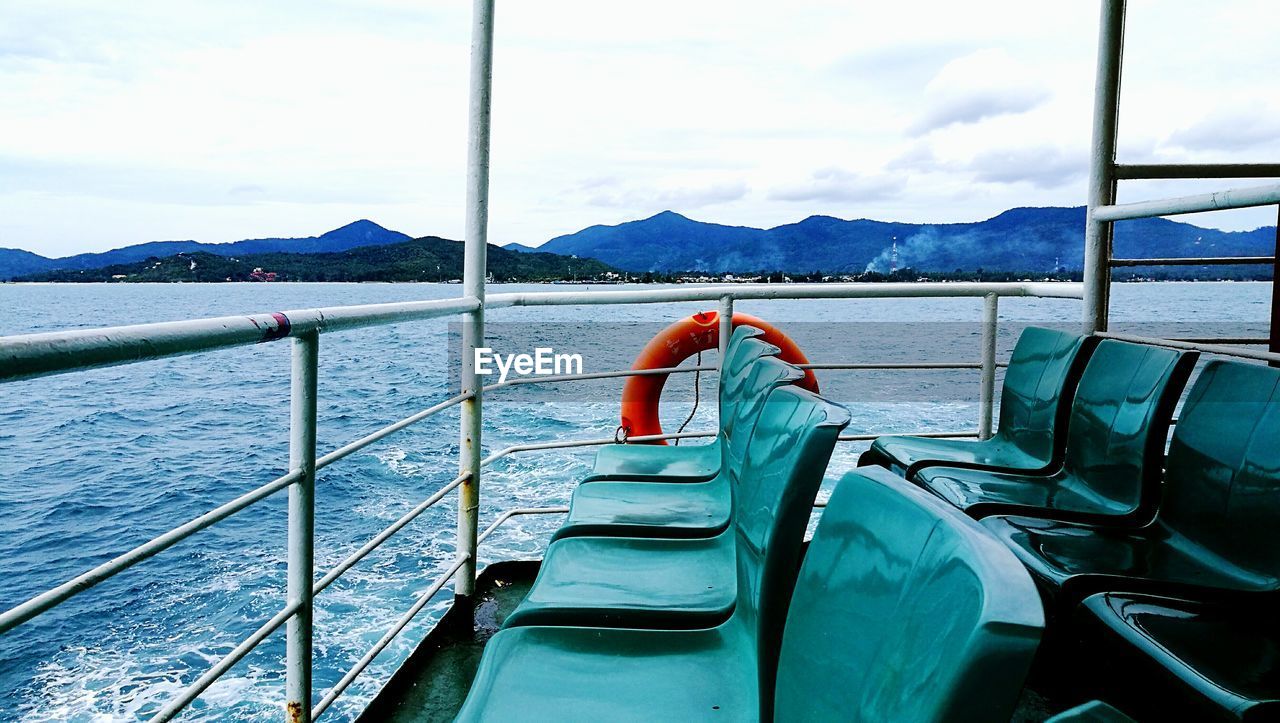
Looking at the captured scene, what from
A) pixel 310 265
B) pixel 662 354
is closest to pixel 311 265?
pixel 310 265

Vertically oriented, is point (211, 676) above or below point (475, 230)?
below

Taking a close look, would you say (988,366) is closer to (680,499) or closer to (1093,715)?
(680,499)

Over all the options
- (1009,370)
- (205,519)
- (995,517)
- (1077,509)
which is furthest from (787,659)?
(1009,370)

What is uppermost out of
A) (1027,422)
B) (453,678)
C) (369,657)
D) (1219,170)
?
(1219,170)

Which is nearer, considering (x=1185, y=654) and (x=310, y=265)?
(x=1185, y=654)

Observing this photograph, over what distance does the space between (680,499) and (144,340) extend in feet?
4.07

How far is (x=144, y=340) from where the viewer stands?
30.7 inches

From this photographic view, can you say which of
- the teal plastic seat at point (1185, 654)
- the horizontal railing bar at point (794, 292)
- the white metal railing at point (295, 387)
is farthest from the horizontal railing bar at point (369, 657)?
the teal plastic seat at point (1185, 654)

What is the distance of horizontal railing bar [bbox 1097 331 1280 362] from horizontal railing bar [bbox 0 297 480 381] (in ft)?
5.23

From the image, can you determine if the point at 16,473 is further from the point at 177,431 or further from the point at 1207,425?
the point at 1207,425

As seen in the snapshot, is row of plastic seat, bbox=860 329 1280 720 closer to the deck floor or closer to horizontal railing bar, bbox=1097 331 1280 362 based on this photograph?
horizontal railing bar, bbox=1097 331 1280 362

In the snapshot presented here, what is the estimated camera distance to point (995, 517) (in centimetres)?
155

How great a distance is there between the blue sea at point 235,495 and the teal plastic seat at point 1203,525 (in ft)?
2.81

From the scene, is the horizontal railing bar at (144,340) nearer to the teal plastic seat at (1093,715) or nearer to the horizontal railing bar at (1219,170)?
the teal plastic seat at (1093,715)
